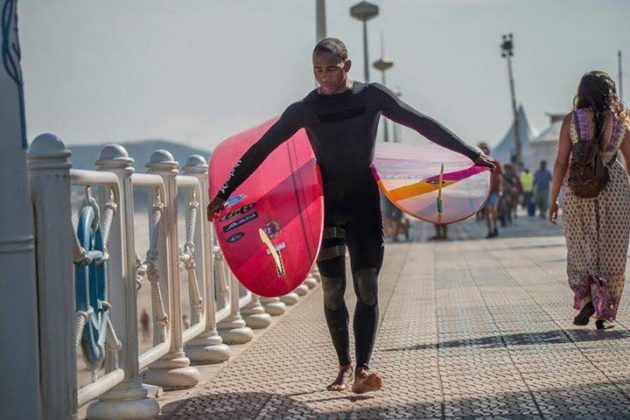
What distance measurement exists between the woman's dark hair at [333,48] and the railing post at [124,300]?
45.1 inches

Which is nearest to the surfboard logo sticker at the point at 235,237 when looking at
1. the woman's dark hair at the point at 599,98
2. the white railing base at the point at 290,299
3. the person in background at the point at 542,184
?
the woman's dark hair at the point at 599,98

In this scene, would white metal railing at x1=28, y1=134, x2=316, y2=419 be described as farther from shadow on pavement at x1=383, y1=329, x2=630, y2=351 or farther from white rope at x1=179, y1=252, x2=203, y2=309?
shadow on pavement at x1=383, y1=329, x2=630, y2=351

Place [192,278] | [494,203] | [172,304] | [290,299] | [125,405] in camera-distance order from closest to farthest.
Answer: [125,405]
[172,304]
[192,278]
[290,299]
[494,203]

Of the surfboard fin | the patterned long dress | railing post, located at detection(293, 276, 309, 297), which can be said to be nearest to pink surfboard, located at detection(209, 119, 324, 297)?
the surfboard fin

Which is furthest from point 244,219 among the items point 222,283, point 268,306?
point 268,306

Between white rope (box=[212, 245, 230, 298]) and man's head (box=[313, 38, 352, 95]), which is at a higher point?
man's head (box=[313, 38, 352, 95])

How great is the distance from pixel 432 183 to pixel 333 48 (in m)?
1.37

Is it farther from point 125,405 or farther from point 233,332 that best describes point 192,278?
point 125,405

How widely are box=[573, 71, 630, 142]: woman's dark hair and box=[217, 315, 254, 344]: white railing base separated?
2860mm

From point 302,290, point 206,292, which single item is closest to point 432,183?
point 206,292

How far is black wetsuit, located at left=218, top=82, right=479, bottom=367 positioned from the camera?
22.2ft

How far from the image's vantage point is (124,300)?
627cm

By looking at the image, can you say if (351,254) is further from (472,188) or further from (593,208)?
(593,208)

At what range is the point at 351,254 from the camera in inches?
272
